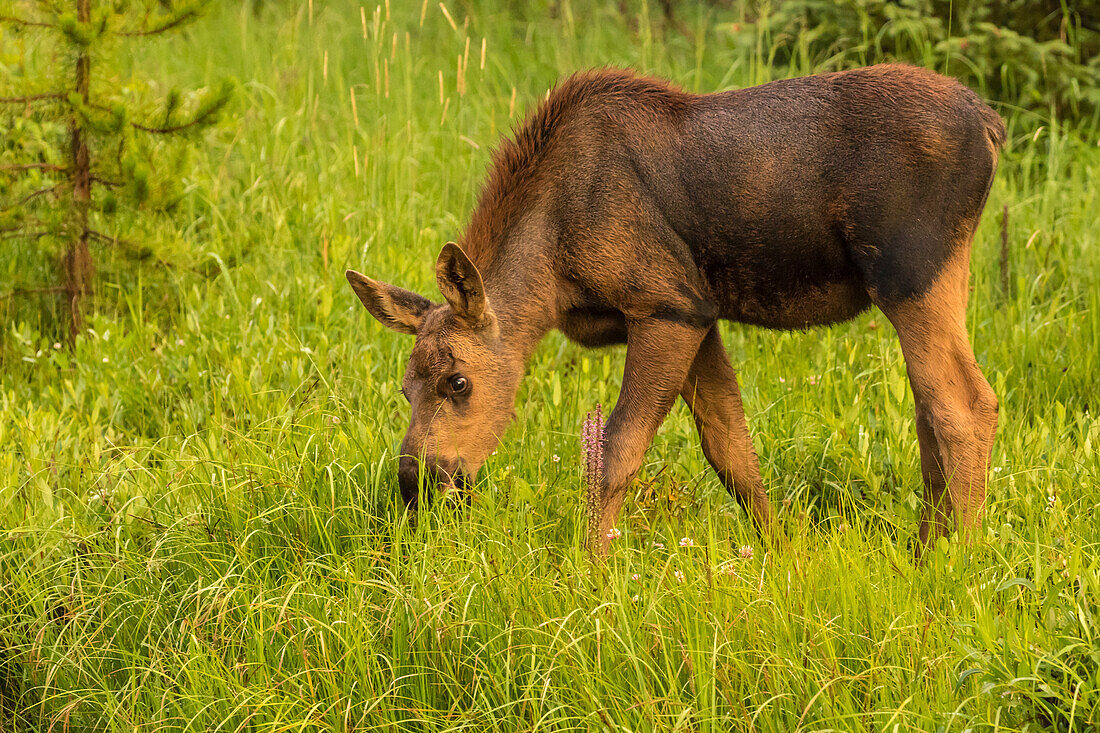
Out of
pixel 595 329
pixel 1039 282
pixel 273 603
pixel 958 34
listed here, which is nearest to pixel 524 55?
pixel 958 34

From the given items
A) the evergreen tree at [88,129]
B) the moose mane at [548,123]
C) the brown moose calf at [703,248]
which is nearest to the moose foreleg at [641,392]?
the brown moose calf at [703,248]

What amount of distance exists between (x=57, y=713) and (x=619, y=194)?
9.02 ft

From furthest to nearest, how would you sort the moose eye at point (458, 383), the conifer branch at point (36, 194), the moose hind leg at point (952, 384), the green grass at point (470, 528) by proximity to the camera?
the conifer branch at point (36, 194)
the moose eye at point (458, 383)
the moose hind leg at point (952, 384)
the green grass at point (470, 528)

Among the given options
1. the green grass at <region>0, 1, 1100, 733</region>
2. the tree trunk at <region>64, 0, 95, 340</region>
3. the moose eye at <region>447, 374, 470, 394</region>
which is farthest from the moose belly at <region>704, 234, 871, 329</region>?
the tree trunk at <region>64, 0, 95, 340</region>

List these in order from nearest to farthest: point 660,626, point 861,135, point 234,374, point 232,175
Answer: point 660,626 → point 861,135 → point 234,374 → point 232,175

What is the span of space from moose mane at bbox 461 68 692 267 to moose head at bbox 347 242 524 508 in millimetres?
283

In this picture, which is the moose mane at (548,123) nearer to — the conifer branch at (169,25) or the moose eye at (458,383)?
the moose eye at (458,383)

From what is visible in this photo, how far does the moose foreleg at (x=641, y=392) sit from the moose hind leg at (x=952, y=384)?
79cm

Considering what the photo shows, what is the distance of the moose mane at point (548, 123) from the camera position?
187 inches

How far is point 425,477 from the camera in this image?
455 centimetres

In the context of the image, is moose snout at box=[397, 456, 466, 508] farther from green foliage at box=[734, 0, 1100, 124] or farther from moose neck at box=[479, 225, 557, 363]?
green foliage at box=[734, 0, 1100, 124]

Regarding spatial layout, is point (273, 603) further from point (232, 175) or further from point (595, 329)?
point (232, 175)

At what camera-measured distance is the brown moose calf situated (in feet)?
14.4

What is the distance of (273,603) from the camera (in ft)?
13.0
